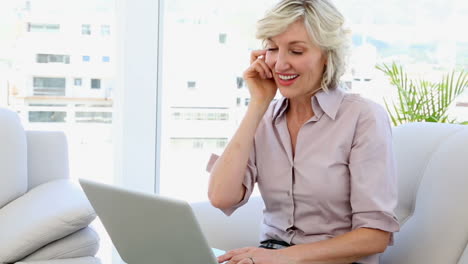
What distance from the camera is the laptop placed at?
1.29 meters

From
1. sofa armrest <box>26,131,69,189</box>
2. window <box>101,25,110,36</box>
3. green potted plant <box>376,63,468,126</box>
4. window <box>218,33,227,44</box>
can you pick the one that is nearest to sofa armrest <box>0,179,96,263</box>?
sofa armrest <box>26,131,69,189</box>

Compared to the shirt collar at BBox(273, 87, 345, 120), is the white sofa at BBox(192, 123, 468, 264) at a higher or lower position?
lower

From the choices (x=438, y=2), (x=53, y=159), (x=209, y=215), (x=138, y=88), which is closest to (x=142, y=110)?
(x=138, y=88)

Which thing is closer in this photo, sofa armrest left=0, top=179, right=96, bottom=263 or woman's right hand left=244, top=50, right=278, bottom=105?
woman's right hand left=244, top=50, right=278, bottom=105

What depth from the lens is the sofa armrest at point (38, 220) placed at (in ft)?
7.13

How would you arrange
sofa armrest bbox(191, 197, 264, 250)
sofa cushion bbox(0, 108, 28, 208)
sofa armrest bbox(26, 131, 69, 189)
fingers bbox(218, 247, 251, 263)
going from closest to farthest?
fingers bbox(218, 247, 251, 263), sofa armrest bbox(191, 197, 264, 250), sofa cushion bbox(0, 108, 28, 208), sofa armrest bbox(26, 131, 69, 189)

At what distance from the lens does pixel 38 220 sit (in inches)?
86.7

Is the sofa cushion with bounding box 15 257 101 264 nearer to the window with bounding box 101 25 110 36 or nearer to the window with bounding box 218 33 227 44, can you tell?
the window with bounding box 101 25 110 36

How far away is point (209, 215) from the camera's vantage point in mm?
2000

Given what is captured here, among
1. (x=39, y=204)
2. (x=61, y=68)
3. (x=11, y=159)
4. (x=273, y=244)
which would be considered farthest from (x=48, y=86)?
(x=273, y=244)

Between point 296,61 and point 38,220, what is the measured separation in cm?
107

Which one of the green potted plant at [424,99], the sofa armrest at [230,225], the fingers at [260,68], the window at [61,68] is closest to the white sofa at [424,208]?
the sofa armrest at [230,225]

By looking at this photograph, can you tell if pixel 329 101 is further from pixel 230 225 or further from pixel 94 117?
pixel 94 117

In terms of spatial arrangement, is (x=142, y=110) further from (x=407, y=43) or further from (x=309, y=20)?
(x=309, y=20)
